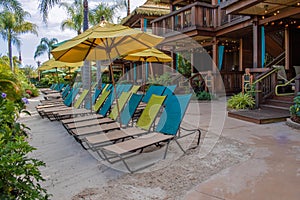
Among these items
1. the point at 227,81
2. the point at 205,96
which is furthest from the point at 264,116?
the point at 227,81

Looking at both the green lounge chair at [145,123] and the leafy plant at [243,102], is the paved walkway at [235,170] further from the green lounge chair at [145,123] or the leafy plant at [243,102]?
the leafy plant at [243,102]

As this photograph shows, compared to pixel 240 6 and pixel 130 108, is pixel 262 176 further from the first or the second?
pixel 240 6

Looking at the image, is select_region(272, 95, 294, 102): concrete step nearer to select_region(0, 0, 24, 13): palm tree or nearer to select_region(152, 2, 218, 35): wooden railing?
select_region(152, 2, 218, 35): wooden railing

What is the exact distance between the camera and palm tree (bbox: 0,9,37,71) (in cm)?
2431

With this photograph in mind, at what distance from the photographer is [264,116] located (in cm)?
687

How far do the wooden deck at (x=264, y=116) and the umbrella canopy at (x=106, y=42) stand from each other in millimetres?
3307

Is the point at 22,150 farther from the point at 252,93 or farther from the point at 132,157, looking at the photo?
the point at 252,93

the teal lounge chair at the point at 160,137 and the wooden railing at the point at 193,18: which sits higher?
the wooden railing at the point at 193,18

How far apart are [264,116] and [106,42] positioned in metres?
4.45

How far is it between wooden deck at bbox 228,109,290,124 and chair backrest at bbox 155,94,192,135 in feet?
9.39

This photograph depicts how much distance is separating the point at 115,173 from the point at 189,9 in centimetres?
1032

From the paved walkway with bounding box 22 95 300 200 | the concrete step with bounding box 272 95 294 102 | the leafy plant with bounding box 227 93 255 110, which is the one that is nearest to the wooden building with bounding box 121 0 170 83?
the leafy plant with bounding box 227 93 255 110

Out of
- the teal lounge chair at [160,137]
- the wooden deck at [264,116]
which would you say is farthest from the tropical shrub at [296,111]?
the teal lounge chair at [160,137]

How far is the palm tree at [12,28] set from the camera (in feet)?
79.8
